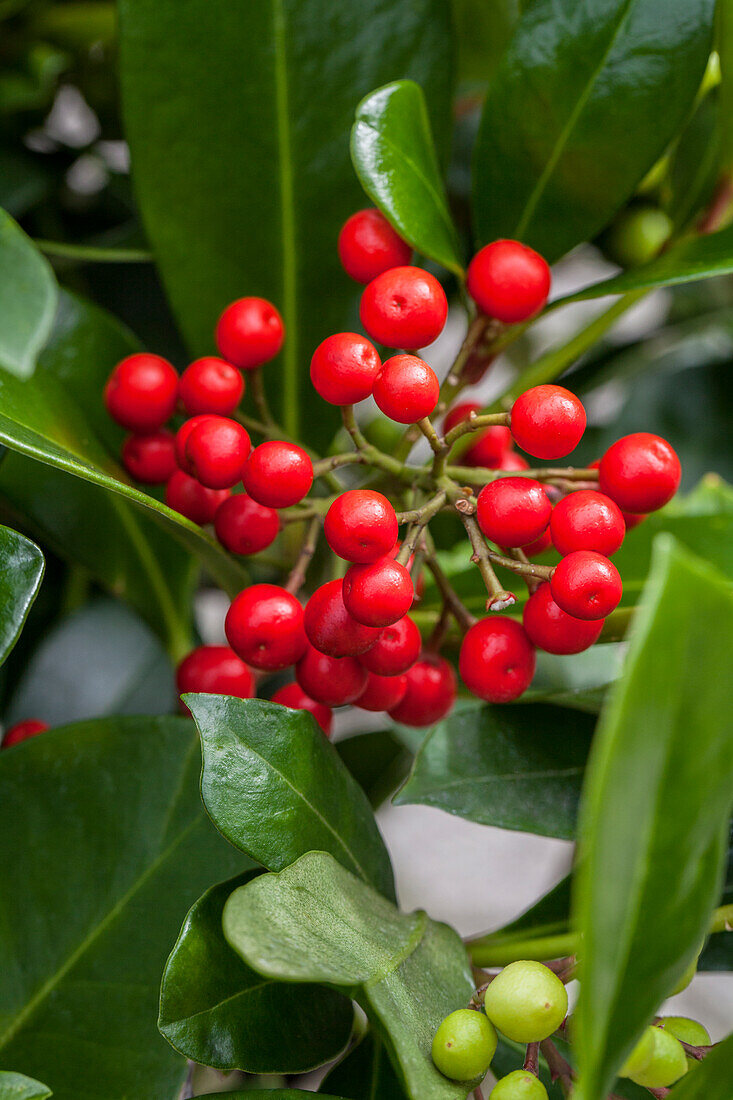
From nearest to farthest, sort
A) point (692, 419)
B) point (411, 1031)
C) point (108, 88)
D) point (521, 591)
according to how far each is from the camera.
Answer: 1. point (411, 1031)
2. point (521, 591)
3. point (108, 88)
4. point (692, 419)

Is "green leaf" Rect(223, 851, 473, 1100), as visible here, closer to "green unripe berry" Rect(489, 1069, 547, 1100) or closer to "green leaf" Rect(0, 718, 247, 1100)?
"green unripe berry" Rect(489, 1069, 547, 1100)

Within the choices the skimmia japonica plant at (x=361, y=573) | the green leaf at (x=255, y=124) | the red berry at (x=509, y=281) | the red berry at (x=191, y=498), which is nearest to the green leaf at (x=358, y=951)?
the skimmia japonica plant at (x=361, y=573)

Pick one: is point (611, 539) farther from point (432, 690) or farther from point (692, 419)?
point (692, 419)

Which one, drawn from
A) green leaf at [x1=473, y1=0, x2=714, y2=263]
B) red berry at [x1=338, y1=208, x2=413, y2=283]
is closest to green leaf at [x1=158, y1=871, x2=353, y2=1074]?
red berry at [x1=338, y1=208, x2=413, y2=283]

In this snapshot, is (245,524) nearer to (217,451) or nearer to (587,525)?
(217,451)

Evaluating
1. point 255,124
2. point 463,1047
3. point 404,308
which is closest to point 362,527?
point 404,308

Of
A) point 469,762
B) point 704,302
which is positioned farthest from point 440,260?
point 704,302

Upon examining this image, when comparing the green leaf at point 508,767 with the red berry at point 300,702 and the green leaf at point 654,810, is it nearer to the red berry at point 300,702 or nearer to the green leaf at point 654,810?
the red berry at point 300,702

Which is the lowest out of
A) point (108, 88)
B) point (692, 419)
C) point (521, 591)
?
point (692, 419)
